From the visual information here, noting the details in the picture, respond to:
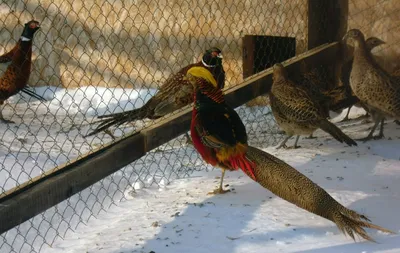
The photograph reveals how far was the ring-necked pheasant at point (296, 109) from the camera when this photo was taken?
5137 millimetres

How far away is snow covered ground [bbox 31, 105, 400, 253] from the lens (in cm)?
327

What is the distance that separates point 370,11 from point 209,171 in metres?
2.81

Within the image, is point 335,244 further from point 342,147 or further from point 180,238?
point 342,147

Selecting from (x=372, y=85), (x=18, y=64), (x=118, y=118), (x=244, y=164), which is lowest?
(x=244, y=164)

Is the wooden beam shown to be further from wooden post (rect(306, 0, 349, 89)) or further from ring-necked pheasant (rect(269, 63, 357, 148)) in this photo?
wooden post (rect(306, 0, 349, 89))

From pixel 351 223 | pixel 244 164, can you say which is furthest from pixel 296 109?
pixel 351 223

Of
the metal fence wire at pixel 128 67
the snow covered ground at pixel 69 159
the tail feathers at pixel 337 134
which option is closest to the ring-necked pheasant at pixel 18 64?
the metal fence wire at pixel 128 67

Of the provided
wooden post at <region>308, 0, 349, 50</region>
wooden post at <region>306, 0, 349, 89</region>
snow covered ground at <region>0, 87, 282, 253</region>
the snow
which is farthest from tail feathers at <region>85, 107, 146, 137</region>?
wooden post at <region>308, 0, 349, 50</region>

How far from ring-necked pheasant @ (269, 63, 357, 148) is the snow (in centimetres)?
15

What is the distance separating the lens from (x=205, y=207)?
12.5 feet

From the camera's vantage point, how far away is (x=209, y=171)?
4746 mm

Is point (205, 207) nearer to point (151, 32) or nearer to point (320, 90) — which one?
point (320, 90)

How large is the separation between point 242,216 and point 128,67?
4.48 metres

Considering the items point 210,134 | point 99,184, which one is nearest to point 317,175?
point 210,134
